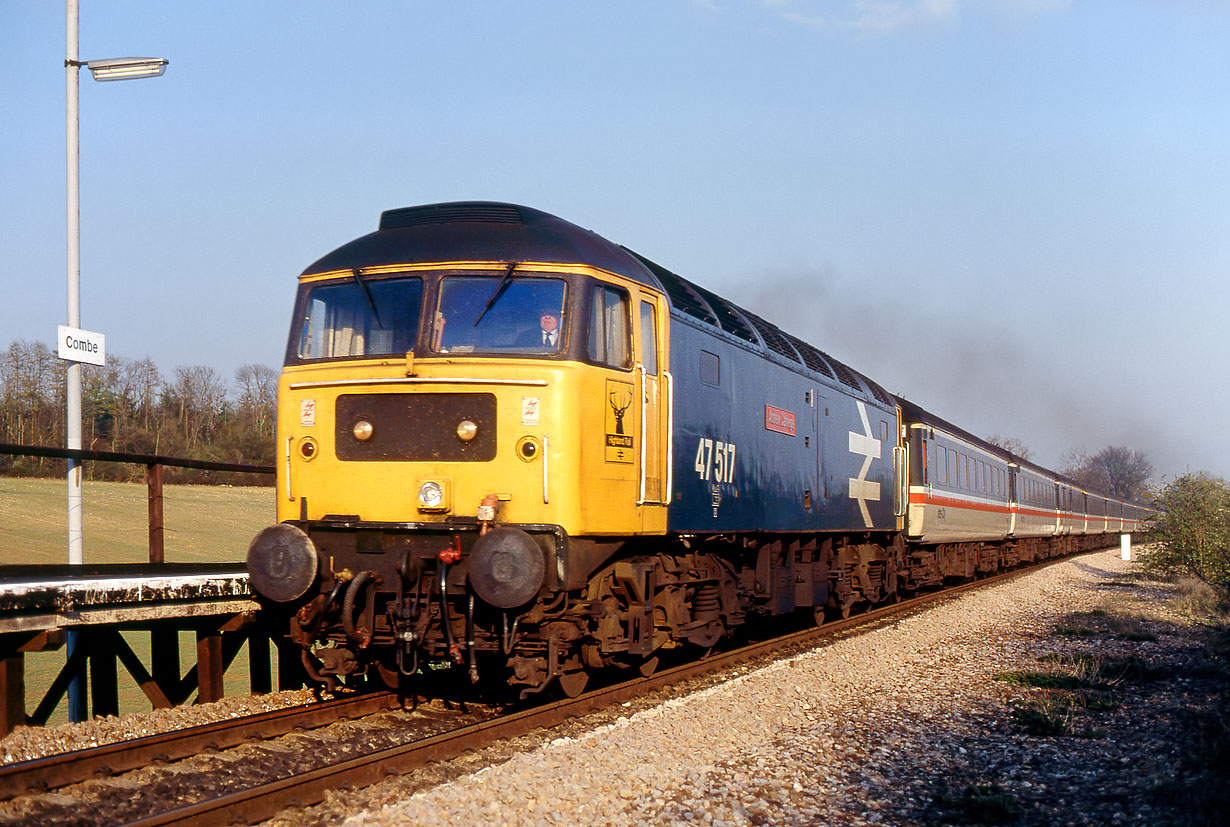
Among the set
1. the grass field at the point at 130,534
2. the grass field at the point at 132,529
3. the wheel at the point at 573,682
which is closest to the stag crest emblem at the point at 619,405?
the wheel at the point at 573,682

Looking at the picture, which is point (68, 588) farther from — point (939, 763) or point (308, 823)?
point (939, 763)

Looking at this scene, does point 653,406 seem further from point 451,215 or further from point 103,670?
point 103,670

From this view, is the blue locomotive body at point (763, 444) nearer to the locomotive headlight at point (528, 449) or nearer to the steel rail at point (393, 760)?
the steel rail at point (393, 760)

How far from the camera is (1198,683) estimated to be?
380 inches

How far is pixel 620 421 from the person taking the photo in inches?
305

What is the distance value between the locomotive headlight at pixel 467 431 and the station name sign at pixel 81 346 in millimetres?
3778

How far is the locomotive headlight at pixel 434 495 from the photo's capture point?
7121 millimetres

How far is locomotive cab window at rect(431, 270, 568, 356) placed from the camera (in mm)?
7363

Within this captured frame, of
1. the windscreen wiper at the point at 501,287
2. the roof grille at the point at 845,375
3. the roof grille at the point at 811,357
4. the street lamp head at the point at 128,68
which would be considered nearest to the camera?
the windscreen wiper at the point at 501,287

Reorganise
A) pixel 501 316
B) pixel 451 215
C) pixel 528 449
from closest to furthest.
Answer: pixel 528 449
pixel 501 316
pixel 451 215

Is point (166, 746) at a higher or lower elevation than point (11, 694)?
lower

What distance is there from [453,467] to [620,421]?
4.36 feet

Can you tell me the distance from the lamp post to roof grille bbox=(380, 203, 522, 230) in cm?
314

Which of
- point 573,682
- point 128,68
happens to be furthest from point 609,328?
point 128,68
